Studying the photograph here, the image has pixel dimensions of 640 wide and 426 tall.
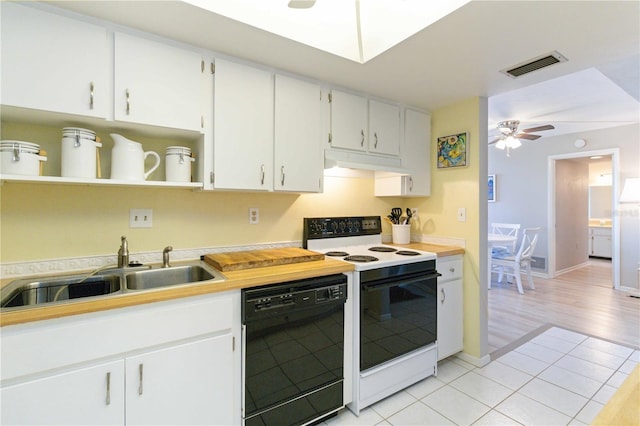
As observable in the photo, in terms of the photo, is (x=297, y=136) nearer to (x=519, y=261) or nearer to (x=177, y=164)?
(x=177, y=164)

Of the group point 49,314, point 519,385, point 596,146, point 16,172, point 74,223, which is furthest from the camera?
point 596,146

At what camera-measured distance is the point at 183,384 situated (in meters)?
1.35

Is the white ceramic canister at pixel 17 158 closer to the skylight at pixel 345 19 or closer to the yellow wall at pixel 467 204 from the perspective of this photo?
the skylight at pixel 345 19

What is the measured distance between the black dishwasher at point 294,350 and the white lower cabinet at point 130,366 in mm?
85

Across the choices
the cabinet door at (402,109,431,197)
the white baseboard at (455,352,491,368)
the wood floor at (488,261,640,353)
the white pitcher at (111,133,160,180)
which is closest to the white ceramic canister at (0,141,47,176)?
the white pitcher at (111,133,160,180)

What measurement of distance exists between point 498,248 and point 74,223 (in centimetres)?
561

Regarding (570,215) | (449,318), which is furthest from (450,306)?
(570,215)

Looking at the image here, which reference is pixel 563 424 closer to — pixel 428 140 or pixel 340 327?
pixel 340 327

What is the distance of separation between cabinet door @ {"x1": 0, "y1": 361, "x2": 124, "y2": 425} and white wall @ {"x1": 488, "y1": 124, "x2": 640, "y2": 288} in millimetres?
6395

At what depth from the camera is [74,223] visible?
5.35 feet

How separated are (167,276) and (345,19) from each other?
1896mm

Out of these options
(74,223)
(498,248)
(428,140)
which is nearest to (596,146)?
(498,248)

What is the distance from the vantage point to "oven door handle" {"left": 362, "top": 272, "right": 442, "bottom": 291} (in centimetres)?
186

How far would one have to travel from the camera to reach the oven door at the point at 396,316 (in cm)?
186
